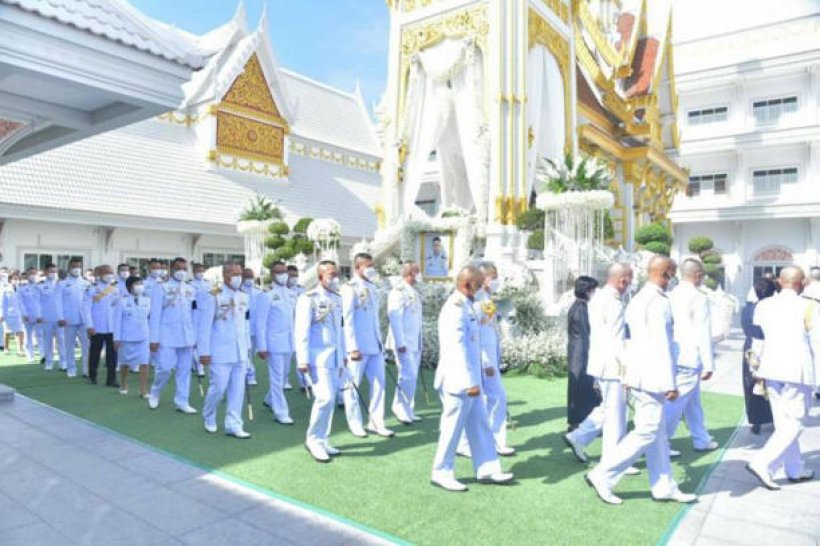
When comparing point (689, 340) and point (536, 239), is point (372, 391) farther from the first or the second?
point (536, 239)

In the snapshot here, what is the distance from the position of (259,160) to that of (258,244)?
5520mm

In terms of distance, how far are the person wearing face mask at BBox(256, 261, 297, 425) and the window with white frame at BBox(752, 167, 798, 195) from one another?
24.2 meters

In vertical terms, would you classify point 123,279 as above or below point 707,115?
below

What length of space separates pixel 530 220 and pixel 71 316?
10206mm

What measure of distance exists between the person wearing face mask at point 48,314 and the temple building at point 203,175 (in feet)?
11.4

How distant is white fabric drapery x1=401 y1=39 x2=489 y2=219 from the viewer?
14156 millimetres

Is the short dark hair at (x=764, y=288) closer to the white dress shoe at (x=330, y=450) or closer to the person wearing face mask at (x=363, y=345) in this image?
the person wearing face mask at (x=363, y=345)

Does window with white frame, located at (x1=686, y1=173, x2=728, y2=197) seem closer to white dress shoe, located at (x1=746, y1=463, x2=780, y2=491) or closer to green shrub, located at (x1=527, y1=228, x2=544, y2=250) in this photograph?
green shrub, located at (x1=527, y1=228, x2=544, y2=250)

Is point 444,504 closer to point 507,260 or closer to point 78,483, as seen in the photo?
point 78,483

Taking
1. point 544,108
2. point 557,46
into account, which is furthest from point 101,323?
point 557,46

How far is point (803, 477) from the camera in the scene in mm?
4879

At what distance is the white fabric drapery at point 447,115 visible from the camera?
14.2 meters

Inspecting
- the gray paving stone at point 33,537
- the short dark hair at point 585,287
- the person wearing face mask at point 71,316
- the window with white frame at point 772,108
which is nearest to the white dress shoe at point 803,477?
the short dark hair at point 585,287

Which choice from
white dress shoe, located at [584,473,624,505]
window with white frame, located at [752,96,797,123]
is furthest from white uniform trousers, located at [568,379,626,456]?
window with white frame, located at [752,96,797,123]
